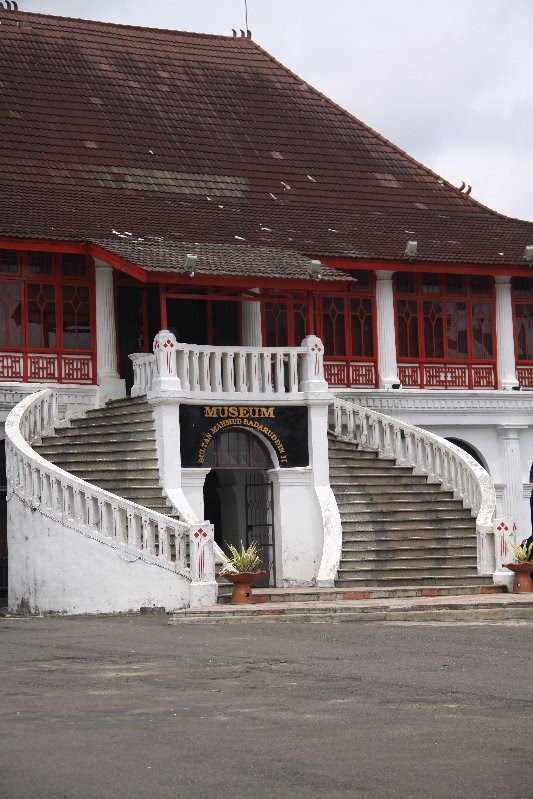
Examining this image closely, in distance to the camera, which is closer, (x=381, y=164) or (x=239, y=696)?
(x=239, y=696)

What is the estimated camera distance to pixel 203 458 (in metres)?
24.3

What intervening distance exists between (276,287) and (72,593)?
6291 millimetres

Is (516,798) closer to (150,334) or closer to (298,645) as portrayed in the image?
(298,645)

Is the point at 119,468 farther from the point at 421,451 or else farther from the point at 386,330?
the point at 386,330

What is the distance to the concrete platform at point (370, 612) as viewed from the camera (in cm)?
1909

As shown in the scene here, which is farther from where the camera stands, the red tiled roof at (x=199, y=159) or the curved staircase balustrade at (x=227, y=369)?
the red tiled roof at (x=199, y=159)

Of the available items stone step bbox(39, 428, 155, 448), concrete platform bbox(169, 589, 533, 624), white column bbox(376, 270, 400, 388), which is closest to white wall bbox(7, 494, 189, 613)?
concrete platform bbox(169, 589, 533, 624)

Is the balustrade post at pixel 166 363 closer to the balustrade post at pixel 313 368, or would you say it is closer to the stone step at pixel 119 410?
the stone step at pixel 119 410

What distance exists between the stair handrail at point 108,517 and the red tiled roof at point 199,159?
4766mm

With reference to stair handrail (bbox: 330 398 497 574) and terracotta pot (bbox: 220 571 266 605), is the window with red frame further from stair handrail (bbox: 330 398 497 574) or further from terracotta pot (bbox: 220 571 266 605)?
terracotta pot (bbox: 220 571 266 605)

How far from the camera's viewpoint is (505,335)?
30.6 m

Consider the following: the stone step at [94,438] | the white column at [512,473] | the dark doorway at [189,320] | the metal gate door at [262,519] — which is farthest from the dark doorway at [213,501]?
the white column at [512,473]

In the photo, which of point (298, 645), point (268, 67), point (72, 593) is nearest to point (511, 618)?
point (298, 645)

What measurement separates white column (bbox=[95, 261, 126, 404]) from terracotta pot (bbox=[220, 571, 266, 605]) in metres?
7.23
